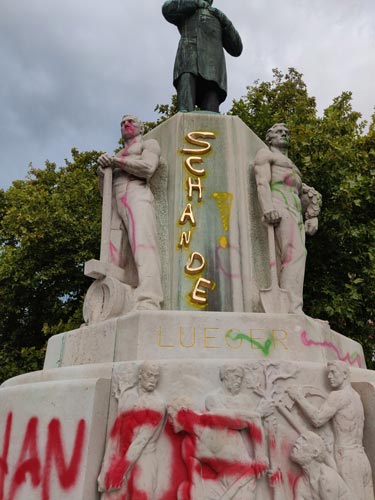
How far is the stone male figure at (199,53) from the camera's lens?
25.9ft

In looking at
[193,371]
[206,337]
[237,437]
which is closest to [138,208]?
[206,337]

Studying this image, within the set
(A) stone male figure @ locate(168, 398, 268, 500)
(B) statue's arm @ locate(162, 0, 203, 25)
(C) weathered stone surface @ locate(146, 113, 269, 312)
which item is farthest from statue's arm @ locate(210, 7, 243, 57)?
(A) stone male figure @ locate(168, 398, 268, 500)

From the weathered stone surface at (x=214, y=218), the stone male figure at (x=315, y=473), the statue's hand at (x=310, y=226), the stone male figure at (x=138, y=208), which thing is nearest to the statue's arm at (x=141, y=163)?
the stone male figure at (x=138, y=208)

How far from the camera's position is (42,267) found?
48.9ft

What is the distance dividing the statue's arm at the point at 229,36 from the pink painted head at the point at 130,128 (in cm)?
248

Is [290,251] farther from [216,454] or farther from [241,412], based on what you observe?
[216,454]

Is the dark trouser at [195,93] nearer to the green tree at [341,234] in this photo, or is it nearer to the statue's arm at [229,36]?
the statue's arm at [229,36]

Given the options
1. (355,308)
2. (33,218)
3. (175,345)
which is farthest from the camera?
(33,218)

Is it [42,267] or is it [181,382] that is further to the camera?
[42,267]

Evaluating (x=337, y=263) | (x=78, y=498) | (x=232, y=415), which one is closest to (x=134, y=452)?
(x=78, y=498)

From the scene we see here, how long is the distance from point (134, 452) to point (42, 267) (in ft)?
36.5

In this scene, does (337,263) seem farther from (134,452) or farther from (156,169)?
(134,452)

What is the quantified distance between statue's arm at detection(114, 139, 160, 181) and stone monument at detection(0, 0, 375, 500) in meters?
0.02

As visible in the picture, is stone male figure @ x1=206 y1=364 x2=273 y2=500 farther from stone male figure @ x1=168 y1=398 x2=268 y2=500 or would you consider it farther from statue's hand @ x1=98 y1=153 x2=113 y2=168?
statue's hand @ x1=98 y1=153 x2=113 y2=168
